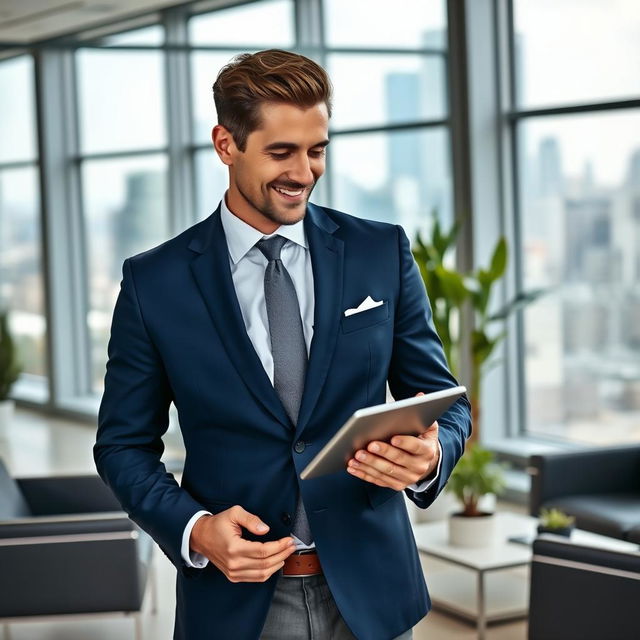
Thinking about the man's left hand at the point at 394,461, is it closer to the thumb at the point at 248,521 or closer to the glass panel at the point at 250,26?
the thumb at the point at 248,521

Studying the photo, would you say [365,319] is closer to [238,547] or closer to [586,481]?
[238,547]

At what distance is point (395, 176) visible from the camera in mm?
7367

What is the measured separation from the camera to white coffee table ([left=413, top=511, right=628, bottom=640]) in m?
4.25

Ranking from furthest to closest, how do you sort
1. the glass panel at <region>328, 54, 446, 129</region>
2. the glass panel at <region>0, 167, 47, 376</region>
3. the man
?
1. the glass panel at <region>0, 167, 47, 376</region>
2. the glass panel at <region>328, 54, 446, 129</region>
3. the man

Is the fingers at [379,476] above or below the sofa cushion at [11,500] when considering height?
above

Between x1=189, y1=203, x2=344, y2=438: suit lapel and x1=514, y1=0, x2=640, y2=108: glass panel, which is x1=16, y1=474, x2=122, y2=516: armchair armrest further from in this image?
x1=514, y1=0, x2=640, y2=108: glass panel

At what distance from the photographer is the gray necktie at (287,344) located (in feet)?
5.60

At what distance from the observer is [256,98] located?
1.65m

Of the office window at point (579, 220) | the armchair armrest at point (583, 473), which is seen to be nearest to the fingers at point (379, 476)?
the armchair armrest at point (583, 473)

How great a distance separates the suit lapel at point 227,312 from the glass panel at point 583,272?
4.66 m

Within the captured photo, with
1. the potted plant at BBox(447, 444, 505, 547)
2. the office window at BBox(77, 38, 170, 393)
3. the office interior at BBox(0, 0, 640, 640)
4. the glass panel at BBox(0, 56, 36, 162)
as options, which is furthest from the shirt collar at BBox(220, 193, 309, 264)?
the office window at BBox(77, 38, 170, 393)

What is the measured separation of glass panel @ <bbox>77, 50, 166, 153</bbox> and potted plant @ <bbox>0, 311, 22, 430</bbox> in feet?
5.73

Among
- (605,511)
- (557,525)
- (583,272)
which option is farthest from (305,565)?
(583,272)

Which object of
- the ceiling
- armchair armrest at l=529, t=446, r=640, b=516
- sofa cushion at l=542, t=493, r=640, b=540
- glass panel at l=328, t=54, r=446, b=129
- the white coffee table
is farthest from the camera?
glass panel at l=328, t=54, r=446, b=129
